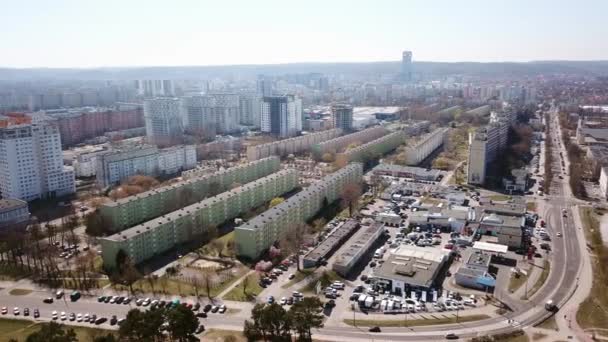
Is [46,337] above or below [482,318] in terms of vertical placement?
above

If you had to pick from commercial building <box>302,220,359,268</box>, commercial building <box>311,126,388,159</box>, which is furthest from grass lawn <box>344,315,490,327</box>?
commercial building <box>311,126,388,159</box>

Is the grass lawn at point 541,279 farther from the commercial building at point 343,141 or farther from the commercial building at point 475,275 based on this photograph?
the commercial building at point 343,141

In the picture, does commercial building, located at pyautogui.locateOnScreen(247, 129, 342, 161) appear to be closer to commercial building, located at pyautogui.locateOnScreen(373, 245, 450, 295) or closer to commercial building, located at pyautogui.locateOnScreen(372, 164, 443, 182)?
commercial building, located at pyautogui.locateOnScreen(372, 164, 443, 182)

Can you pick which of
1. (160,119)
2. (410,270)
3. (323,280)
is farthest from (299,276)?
(160,119)

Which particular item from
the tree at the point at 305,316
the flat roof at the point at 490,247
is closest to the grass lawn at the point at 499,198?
the flat roof at the point at 490,247

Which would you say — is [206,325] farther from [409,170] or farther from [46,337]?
[409,170]

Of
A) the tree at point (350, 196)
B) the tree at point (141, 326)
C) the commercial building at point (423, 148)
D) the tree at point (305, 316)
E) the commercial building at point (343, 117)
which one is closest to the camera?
the tree at point (141, 326)

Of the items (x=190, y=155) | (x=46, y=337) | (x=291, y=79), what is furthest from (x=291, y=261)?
(x=291, y=79)
